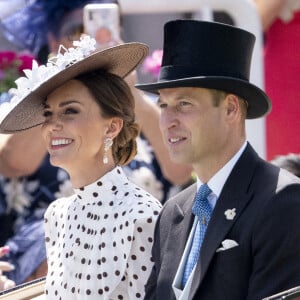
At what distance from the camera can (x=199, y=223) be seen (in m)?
2.91

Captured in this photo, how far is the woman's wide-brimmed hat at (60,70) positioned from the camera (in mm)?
3303

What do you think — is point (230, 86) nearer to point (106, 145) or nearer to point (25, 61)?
point (106, 145)

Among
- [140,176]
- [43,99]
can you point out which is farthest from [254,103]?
[140,176]

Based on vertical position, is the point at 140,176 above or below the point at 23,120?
below

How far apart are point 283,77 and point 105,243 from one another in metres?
1.95

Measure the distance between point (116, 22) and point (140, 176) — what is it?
2.14 feet

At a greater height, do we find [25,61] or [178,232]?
[25,61]

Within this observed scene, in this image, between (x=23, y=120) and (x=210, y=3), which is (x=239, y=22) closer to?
(x=210, y=3)

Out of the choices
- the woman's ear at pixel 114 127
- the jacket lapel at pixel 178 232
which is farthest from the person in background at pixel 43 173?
the jacket lapel at pixel 178 232

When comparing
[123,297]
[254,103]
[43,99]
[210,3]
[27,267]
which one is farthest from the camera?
[210,3]

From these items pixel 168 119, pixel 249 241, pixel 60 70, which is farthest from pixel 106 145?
pixel 249 241

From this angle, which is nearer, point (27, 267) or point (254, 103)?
point (254, 103)

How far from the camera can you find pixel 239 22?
451 cm

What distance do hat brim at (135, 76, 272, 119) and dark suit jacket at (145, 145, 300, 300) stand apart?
146 millimetres
